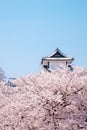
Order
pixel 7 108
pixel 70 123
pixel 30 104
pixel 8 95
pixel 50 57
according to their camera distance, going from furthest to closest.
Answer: pixel 50 57, pixel 8 95, pixel 7 108, pixel 30 104, pixel 70 123

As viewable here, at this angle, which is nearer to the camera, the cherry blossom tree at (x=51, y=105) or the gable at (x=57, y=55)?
the cherry blossom tree at (x=51, y=105)

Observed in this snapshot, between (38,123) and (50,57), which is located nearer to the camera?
(38,123)

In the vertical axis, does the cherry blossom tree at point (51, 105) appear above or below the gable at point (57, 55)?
below

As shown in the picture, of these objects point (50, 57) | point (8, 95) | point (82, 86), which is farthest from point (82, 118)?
point (50, 57)

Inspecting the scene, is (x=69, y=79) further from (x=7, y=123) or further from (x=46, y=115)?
(x=7, y=123)

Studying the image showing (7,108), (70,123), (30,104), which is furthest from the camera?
(7,108)

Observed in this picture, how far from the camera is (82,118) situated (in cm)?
823

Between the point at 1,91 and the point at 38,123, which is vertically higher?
the point at 1,91

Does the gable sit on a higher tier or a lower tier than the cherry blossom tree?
higher

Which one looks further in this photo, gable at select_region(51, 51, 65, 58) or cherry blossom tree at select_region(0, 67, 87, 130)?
gable at select_region(51, 51, 65, 58)

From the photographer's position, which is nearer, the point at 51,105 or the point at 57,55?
the point at 51,105

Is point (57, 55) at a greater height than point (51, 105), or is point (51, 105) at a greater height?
point (57, 55)

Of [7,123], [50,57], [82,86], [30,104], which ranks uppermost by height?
[50,57]

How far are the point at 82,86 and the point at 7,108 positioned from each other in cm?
295
